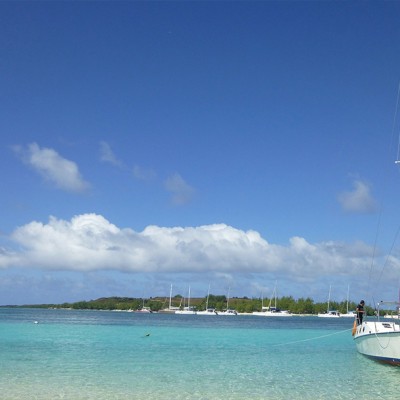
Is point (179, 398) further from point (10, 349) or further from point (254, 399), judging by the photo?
point (10, 349)

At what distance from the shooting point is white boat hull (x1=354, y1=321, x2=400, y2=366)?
94.2ft

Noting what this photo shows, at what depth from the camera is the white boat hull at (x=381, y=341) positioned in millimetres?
28725

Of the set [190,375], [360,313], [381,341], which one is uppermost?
[360,313]

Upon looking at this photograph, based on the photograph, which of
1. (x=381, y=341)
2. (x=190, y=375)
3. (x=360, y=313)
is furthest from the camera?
(x=360, y=313)

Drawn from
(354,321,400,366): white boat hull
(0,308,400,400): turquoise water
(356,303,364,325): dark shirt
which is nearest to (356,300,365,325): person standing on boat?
(356,303,364,325): dark shirt

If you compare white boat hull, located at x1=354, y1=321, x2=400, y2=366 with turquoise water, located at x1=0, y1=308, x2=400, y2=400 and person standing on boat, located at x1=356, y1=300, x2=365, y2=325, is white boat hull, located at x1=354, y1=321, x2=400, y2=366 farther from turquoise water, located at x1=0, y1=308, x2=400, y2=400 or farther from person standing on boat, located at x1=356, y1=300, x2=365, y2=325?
person standing on boat, located at x1=356, y1=300, x2=365, y2=325

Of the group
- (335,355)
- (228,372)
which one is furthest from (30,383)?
(335,355)

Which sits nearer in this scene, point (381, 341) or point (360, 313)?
point (381, 341)

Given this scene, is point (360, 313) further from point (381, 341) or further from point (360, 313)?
point (381, 341)

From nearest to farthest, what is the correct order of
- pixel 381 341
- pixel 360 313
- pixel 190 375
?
pixel 190 375, pixel 381 341, pixel 360 313

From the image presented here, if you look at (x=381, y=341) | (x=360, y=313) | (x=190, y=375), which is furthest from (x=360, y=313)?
(x=190, y=375)

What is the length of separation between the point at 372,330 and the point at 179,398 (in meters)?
15.5

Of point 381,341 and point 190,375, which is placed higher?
point 381,341

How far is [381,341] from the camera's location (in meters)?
30.3
